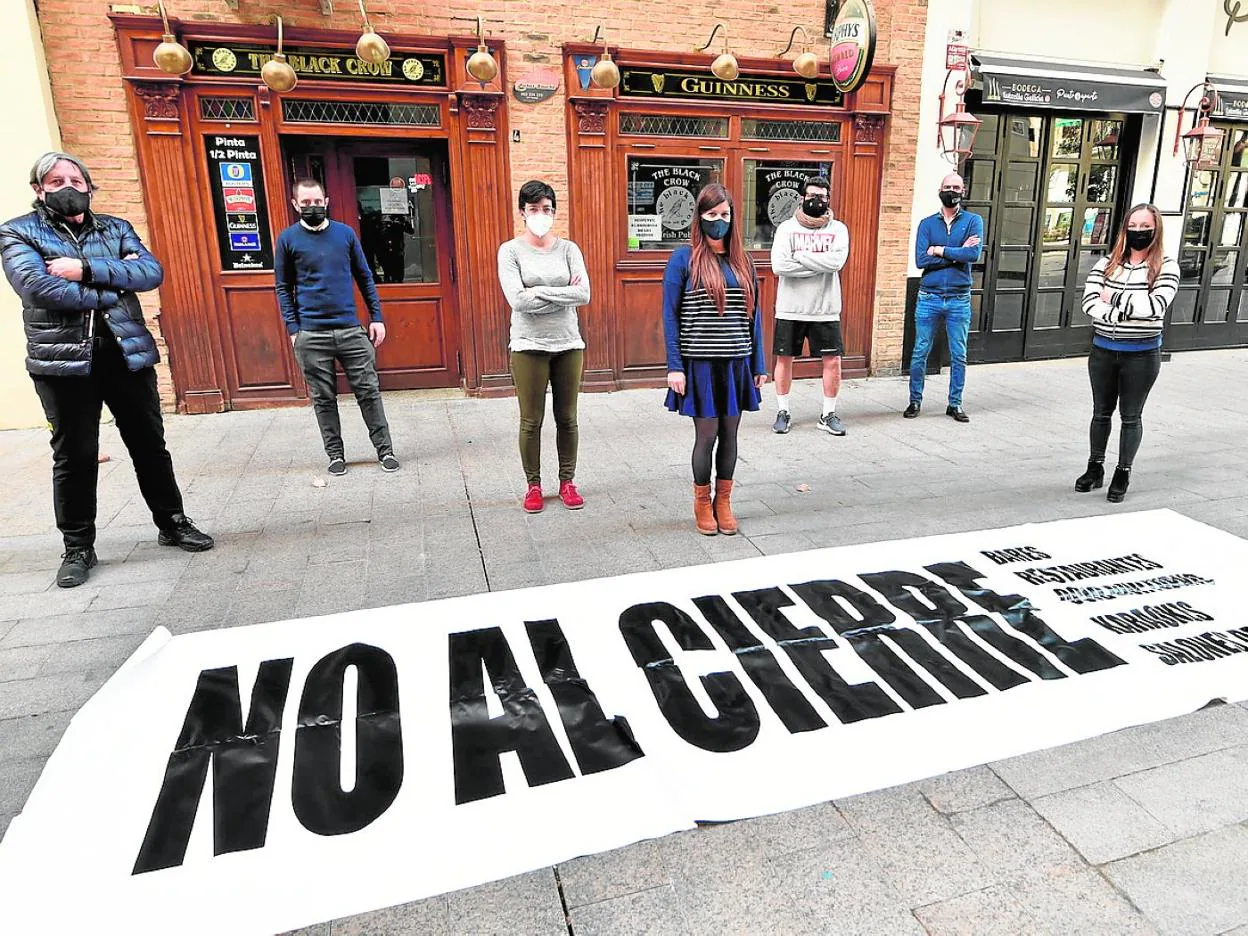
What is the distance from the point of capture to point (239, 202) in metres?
7.79

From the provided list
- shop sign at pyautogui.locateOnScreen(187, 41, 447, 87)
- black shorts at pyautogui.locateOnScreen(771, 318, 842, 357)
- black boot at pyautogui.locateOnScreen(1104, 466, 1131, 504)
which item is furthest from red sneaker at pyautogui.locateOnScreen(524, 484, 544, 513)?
shop sign at pyautogui.locateOnScreen(187, 41, 447, 87)

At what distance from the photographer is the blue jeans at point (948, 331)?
25.6ft

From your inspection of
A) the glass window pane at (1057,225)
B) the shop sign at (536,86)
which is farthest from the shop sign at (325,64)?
the glass window pane at (1057,225)

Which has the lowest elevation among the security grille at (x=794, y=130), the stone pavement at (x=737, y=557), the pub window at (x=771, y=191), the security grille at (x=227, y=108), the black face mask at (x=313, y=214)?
the stone pavement at (x=737, y=557)

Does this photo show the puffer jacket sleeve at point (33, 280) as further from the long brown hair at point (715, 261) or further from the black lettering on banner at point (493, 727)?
the long brown hair at point (715, 261)

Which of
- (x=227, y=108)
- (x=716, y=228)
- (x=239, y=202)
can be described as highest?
(x=227, y=108)

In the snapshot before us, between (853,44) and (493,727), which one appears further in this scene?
(853,44)

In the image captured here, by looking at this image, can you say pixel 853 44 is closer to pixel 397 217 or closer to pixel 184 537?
pixel 397 217

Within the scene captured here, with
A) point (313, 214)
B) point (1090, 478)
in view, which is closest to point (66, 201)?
point (313, 214)

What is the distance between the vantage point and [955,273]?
778 cm

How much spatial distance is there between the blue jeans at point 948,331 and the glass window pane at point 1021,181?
3.48m

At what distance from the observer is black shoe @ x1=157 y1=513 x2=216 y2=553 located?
482cm

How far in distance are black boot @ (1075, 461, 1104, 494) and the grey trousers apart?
16.9ft

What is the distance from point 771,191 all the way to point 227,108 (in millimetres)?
5624
